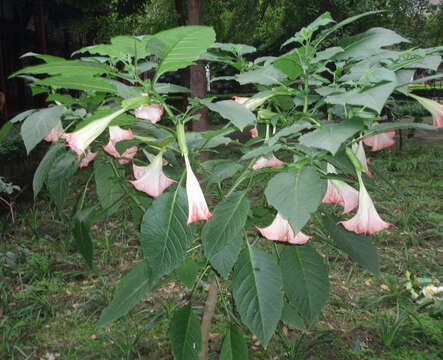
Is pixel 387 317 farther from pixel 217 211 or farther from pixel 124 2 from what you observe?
pixel 124 2

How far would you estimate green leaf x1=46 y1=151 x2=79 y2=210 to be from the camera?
104 centimetres

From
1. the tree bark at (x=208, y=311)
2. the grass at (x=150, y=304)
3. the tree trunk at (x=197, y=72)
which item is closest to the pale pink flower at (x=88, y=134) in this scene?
the tree bark at (x=208, y=311)

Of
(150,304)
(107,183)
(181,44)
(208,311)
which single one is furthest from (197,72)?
(181,44)

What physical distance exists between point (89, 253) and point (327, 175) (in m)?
0.65

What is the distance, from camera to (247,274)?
3.06ft

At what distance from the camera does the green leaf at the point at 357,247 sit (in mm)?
907

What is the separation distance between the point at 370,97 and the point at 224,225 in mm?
351

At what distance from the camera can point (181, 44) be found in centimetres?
68

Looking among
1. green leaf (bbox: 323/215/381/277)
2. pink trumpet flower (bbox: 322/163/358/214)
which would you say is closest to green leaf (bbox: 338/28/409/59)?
pink trumpet flower (bbox: 322/163/358/214)

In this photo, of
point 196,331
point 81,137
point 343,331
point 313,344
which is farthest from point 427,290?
point 81,137

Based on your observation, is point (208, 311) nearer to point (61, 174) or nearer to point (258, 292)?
point (258, 292)

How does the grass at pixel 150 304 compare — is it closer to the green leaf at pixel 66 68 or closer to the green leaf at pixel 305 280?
the green leaf at pixel 305 280

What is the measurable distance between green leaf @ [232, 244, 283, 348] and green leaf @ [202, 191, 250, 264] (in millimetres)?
143

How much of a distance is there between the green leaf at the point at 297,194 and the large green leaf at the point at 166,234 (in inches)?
6.9
